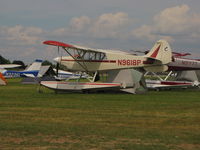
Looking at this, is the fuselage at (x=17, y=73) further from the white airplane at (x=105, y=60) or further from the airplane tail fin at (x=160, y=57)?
the airplane tail fin at (x=160, y=57)

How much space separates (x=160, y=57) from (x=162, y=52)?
42 cm

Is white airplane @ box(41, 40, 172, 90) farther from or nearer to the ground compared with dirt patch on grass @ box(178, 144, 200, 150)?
farther from the ground

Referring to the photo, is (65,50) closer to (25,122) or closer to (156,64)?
(156,64)

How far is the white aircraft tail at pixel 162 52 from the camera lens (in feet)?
81.1

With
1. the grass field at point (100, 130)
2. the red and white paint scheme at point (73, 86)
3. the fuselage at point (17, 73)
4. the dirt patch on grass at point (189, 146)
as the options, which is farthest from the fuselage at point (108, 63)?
the fuselage at point (17, 73)

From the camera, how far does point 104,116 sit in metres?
10.9

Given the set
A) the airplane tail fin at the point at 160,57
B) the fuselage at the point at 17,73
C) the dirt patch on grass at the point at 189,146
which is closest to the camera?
the dirt patch on grass at the point at 189,146

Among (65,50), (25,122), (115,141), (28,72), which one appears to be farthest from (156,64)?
(28,72)

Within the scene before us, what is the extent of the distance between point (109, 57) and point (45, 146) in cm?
1743

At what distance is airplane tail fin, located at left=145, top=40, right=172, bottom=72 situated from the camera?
2430 centimetres

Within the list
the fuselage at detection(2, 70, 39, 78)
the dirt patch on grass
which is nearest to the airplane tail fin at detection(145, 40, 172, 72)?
the dirt patch on grass

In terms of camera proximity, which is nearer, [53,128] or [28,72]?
[53,128]

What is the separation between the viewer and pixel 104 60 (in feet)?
77.9

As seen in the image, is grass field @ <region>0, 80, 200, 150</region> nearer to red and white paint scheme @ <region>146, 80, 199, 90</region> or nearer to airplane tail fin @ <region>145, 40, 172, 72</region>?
airplane tail fin @ <region>145, 40, 172, 72</region>
